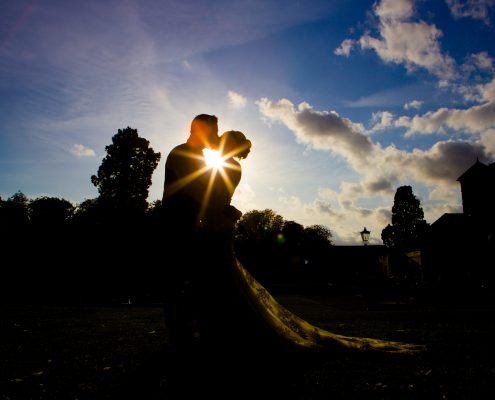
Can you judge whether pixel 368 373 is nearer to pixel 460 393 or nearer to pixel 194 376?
pixel 460 393

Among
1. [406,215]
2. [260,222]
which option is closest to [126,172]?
[406,215]

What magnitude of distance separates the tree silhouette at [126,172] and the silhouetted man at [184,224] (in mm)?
45836

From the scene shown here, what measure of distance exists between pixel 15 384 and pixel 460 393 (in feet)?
19.9

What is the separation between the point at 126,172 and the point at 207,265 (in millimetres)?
48973

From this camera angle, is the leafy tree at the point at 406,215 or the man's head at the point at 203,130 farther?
the leafy tree at the point at 406,215

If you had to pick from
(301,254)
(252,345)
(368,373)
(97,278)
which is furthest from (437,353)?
(301,254)

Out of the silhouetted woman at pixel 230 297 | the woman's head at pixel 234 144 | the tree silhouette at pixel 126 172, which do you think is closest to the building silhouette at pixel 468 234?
the tree silhouette at pixel 126 172

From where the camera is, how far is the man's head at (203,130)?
3.89 meters

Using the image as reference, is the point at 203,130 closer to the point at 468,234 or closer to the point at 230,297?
the point at 230,297

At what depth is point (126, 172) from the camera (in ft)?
163

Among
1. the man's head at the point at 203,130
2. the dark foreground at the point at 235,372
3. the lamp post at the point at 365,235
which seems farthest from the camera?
the lamp post at the point at 365,235

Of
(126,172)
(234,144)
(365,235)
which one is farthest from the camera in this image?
(126,172)

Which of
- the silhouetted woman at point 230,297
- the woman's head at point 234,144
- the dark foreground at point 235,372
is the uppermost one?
the woman's head at point 234,144

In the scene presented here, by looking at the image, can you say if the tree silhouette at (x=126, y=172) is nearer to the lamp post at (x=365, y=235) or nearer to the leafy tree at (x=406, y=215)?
the lamp post at (x=365, y=235)
